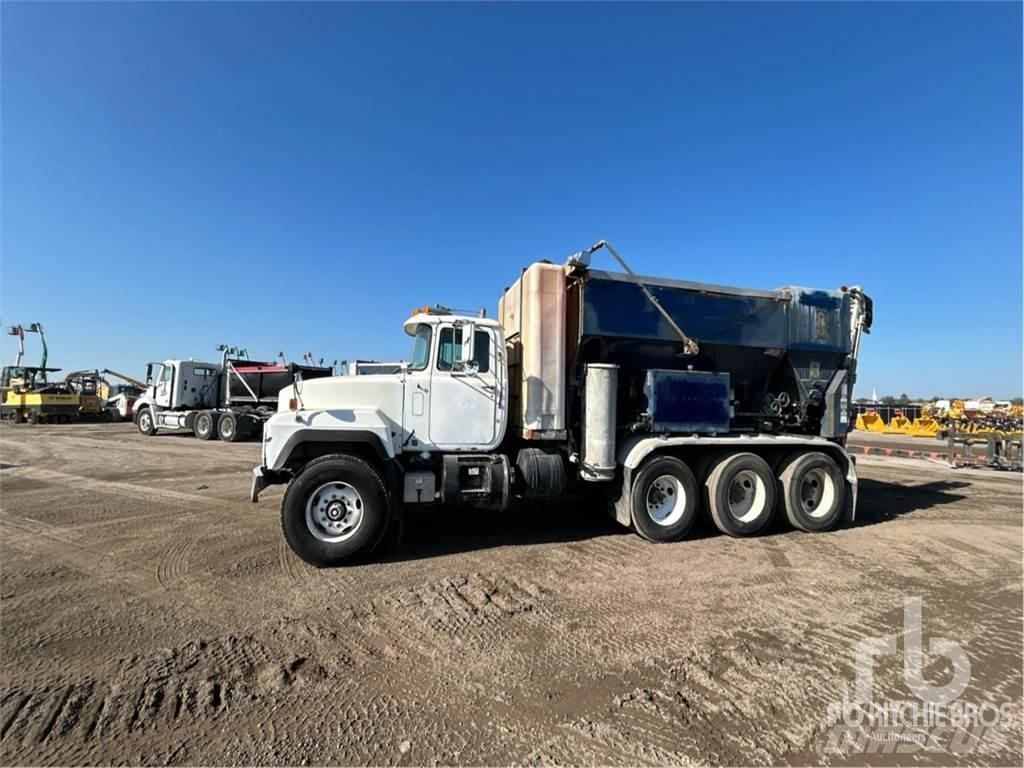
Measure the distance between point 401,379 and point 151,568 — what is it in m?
3.27

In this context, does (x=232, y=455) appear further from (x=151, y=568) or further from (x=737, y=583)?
(x=737, y=583)

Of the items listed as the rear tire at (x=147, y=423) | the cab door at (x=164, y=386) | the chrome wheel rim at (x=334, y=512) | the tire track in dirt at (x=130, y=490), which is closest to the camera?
the chrome wheel rim at (x=334, y=512)

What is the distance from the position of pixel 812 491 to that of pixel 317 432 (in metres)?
7.09

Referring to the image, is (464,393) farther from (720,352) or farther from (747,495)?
(747,495)

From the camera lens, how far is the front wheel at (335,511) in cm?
534

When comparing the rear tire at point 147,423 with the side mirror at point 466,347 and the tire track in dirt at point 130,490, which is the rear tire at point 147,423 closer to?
the tire track in dirt at point 130,490

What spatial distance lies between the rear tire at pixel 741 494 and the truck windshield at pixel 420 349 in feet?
13.9

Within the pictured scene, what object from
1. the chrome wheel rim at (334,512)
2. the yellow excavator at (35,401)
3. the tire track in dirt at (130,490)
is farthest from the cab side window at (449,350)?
the yellow excavator at (35,401)

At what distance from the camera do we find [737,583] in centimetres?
504

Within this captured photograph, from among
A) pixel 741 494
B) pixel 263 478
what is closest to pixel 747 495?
pixel 741 494

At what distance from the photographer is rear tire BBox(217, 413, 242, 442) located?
18062 mm

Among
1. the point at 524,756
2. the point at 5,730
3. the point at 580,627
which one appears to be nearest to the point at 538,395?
the point at 580,627

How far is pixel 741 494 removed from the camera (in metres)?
7.04

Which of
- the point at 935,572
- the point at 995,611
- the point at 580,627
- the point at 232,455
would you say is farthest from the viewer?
the point at 232,455
